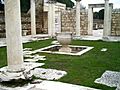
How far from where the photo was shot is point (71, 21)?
815 inches

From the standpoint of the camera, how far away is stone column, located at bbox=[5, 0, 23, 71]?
4.69 m

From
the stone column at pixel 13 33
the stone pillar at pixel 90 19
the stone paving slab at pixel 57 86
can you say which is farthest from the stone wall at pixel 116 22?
the stone column at pixel 13 33

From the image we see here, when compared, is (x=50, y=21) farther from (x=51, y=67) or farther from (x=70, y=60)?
(x=51, y=67)

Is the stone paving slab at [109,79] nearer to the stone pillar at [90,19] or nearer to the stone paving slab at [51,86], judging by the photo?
the stone paving slab at [51,86]

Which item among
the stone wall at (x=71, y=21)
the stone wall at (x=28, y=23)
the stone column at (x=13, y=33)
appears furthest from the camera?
the stone wall at (x=71, y=21)

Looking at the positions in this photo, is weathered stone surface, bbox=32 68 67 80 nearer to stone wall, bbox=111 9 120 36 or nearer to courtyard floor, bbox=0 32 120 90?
courtyard floor, bbox=0 32 120 90

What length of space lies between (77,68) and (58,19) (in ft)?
47.2

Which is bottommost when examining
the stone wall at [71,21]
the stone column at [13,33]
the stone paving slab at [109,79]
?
the stone paving slab at [109,79]

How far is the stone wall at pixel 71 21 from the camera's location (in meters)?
20.2

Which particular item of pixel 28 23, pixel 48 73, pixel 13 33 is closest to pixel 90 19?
pixel 28 23

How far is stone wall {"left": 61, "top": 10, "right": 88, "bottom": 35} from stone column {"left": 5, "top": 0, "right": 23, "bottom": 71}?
15.9 metres

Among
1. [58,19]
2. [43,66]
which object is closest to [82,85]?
[43,66]

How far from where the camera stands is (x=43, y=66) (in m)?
7.37

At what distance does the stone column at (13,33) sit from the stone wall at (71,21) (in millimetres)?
15876
